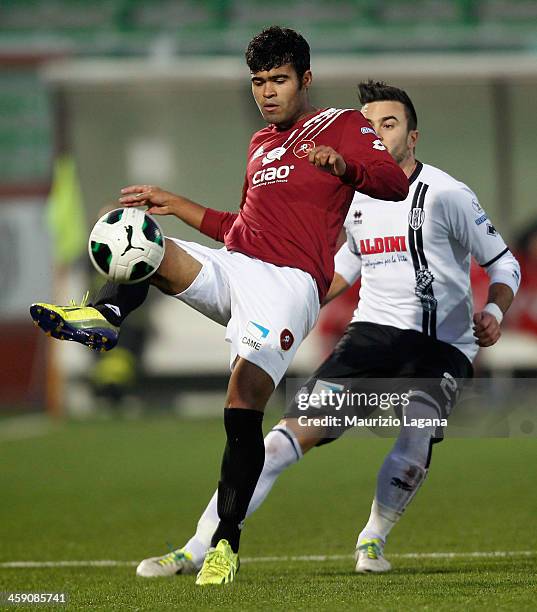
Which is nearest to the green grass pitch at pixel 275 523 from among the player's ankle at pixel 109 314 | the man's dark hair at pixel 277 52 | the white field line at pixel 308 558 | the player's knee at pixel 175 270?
the white field line at pixel 308 558

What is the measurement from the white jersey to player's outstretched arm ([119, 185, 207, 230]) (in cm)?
94

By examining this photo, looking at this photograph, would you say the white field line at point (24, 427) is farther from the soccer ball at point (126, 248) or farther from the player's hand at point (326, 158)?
the player's hand at point (326, 158)

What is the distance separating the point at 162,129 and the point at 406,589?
12.6 metres

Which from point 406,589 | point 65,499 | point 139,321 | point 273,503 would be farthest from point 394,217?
point 139,321

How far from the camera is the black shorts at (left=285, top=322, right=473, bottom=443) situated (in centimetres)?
557

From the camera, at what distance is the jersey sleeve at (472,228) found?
5.51 m

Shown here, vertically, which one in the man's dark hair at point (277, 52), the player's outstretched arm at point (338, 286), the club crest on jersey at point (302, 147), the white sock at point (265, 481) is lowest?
the white sock at point (265, 481)

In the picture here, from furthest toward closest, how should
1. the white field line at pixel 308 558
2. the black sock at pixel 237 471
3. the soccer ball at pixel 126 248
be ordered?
the white field line at pixel 308 558
the black sock at pixel 237 471
the soccer ball at pixel 126 248

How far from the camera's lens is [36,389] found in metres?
18.0

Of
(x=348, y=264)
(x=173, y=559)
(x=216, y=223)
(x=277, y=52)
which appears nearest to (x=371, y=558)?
(x=173, y=559)

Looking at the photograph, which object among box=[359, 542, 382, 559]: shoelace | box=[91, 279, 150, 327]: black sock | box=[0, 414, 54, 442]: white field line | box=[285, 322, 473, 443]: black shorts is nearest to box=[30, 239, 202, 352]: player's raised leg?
box=[91, 279, 150, 327]: black sock

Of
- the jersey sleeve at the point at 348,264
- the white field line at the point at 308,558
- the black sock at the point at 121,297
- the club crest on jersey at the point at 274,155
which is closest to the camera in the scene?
the black sock at the point at 121,297

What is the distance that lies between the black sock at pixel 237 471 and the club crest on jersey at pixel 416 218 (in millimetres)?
1270

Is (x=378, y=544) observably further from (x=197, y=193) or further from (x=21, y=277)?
(x=21, y=277)
